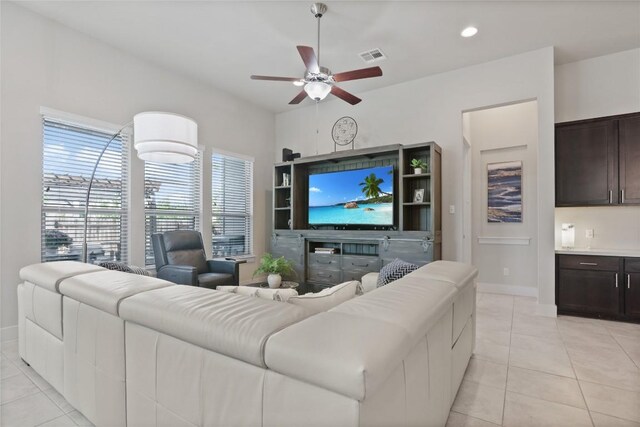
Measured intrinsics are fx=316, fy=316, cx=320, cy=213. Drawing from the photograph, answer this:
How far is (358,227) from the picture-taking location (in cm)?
484

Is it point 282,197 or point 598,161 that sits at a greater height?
point 598,161

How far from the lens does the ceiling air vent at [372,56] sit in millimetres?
3865

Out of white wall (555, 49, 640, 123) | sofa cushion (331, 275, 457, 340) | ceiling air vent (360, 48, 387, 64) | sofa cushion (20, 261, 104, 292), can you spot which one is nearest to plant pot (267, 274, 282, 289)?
sofa cushion (20, 261, 104, 292)

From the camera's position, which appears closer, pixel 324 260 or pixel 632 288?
pixel 632 288

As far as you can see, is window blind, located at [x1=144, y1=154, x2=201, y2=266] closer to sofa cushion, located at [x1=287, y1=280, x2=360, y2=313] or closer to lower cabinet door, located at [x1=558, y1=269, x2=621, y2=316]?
sofa cushion, located at [x1=287, y1=280, x2=360, y2=313]

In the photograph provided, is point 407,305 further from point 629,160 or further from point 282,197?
point 282,197

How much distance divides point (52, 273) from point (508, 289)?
5452mm

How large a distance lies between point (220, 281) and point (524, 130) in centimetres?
493

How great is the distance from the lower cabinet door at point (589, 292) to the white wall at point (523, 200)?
0.98m

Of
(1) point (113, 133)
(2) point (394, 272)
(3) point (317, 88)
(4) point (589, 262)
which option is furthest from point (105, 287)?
(4) point (589, 262)

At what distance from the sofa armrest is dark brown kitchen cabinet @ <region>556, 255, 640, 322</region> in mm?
4211

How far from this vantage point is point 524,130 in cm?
487

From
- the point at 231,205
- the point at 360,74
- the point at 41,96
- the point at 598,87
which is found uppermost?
the point at 598,87

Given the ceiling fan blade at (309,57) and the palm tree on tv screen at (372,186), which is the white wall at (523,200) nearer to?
the palm tree on tv screen at (372,186)
